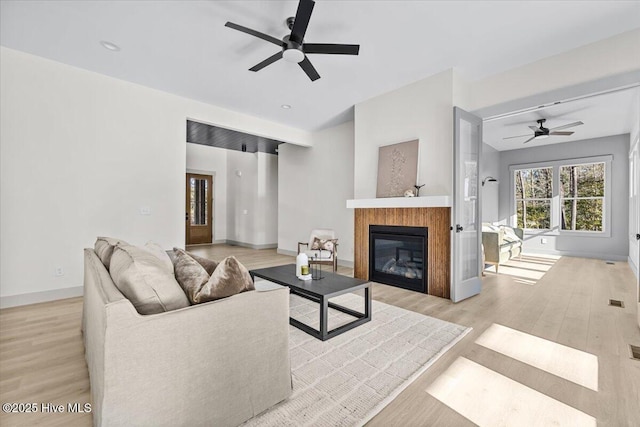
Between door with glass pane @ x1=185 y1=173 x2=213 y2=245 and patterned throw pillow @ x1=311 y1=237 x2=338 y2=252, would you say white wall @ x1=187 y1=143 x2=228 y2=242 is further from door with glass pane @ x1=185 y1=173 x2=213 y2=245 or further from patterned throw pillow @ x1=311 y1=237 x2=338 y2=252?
patterned throw pillow @ x1=311 y1=237 x2=338 y2=252

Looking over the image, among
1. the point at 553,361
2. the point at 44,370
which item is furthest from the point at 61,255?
the point at 553,361

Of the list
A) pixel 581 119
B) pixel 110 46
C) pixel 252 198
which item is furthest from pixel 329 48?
pixel 252 198

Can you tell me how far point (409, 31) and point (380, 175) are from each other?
196cm

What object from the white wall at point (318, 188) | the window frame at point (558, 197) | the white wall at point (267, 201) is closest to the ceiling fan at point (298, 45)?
the white wall at point (318, 188)

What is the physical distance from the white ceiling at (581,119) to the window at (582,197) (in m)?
0.80

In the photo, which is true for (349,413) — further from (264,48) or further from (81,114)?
(81,114)

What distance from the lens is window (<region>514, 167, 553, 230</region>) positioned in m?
7.37

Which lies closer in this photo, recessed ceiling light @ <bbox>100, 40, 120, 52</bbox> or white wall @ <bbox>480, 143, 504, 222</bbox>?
recessed ceiling light @ <bbox>100, 40, 120, 52</bbox>

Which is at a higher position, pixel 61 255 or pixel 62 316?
pixel 61 255

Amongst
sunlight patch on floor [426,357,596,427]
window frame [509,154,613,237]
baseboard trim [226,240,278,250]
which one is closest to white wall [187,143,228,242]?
baseboard trim [226,240,278,250]

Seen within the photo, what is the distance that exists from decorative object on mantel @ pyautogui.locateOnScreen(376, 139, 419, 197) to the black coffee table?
5.96 feet

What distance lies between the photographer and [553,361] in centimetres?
207

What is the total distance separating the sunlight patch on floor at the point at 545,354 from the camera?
1.90m

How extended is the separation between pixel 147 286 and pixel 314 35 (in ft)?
9.28
